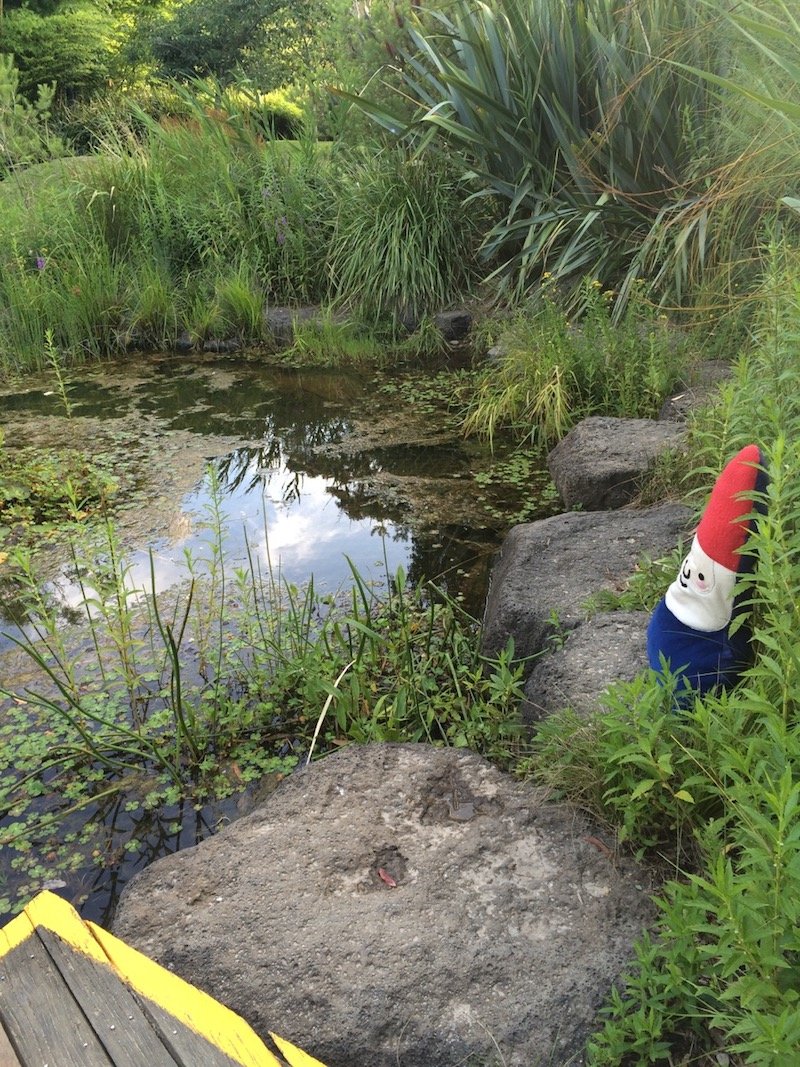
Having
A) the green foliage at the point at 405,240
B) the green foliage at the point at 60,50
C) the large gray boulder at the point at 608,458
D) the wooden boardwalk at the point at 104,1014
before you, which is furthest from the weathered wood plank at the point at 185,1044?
the green foliage at the point at 60,50

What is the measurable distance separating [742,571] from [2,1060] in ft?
5.22

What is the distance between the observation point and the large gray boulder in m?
3.61

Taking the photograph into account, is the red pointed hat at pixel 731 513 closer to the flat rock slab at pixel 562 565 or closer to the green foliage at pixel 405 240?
the flat rock slab at pixel 562 565

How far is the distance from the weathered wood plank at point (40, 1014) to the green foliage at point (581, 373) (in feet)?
11.6

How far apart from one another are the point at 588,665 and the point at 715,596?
0.48m

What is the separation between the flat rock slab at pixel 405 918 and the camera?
4.83 ft

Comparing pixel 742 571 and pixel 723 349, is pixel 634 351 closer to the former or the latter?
pixel 723 349

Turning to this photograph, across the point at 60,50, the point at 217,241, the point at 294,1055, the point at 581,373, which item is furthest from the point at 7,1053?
the point at 60,50

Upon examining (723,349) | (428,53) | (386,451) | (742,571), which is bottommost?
(386,451)

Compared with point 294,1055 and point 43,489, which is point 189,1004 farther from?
point 43,489

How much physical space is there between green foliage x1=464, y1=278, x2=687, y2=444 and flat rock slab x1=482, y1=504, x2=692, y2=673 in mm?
1386

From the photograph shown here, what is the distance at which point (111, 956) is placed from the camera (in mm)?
1622

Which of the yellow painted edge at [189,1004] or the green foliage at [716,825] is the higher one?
the green foliage at [716,825]

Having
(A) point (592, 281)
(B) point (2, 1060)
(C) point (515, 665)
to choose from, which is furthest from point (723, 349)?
(B) point (2, 1060)
